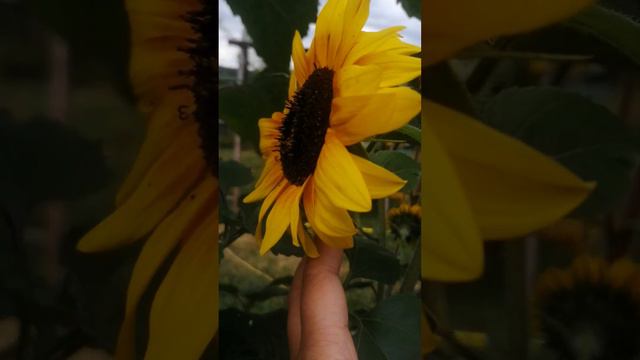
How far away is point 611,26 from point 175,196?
618 millimetres

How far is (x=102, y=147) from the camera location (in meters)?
1.19

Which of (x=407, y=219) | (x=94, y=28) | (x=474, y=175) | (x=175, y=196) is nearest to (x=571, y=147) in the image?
(x=474, y=175)

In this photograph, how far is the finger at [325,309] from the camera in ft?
3.52

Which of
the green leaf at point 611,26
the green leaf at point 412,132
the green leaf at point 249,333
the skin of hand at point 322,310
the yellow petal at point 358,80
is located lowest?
the green leaf at point 249,333

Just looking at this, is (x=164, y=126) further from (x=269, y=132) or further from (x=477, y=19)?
(x=477, y=19)

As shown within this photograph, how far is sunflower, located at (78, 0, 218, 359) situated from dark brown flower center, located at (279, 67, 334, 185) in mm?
115

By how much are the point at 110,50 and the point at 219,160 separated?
0.75ft

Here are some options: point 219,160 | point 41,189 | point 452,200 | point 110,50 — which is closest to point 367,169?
point 452,200

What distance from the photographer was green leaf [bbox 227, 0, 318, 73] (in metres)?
1.07

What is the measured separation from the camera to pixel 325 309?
109cm

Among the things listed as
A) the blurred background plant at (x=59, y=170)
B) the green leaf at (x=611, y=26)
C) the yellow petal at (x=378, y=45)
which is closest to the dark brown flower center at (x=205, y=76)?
the blurred background plant at (x=59, y=170)

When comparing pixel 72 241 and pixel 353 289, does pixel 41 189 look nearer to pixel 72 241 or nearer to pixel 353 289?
pixel 72 241

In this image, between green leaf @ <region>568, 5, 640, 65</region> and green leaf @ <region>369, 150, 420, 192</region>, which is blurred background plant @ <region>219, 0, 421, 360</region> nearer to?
green leaf @ <region>369, 150, 420, 192</region>

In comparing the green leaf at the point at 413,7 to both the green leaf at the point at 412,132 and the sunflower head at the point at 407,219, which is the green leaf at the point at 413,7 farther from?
the sunflower head at the point at 407,219
